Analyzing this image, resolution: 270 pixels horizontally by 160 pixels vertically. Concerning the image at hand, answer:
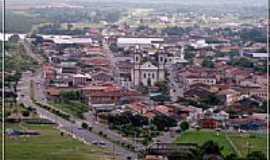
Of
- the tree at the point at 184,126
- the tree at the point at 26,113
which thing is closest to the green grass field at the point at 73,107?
the tree at the point at 26,113

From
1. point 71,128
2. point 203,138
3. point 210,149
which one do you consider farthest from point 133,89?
point 210,149

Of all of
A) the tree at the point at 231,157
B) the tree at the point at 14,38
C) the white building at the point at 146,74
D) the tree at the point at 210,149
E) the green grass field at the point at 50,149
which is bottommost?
the tree at the point at 14,38

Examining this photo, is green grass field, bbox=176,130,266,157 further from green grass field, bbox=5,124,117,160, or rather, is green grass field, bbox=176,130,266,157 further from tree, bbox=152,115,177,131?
green grass field, bbox=5,124,117,160

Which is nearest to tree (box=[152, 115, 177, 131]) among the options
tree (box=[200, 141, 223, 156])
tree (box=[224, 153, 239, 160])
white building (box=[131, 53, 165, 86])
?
tree (box=[200, 141, 223, 156])

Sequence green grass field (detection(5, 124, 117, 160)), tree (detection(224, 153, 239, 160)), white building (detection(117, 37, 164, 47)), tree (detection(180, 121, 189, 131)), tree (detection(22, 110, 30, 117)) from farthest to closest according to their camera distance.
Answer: white building (detection(117, 37, 164, 47)), tree (detection(22, 110, 30, 117)), tree (detection(180, 121, 189, 131)), green grass field (detection(5, 124, 117, 160)), tree (detection(224, 153, 239, 160))

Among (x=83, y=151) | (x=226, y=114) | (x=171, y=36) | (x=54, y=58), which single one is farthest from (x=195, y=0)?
(x=83, y=151)

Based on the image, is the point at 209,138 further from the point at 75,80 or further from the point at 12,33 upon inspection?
the point at 12,33

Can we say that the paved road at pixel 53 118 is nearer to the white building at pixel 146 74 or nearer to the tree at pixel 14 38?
the white building at pixel 146 74

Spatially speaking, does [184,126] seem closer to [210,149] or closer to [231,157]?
[210,149]
